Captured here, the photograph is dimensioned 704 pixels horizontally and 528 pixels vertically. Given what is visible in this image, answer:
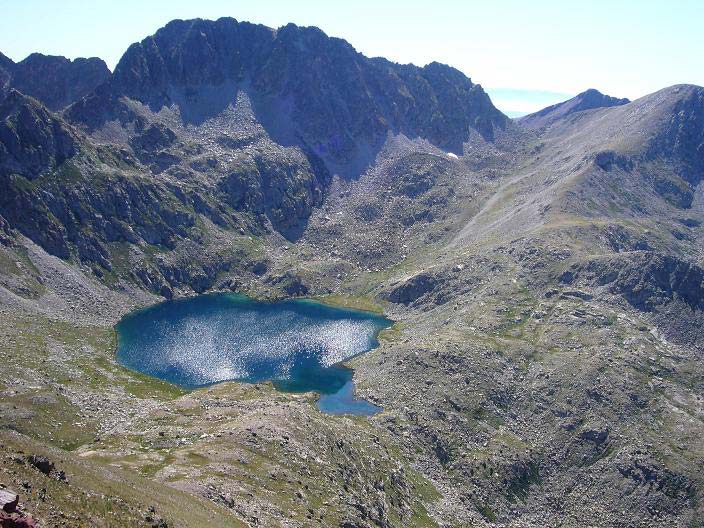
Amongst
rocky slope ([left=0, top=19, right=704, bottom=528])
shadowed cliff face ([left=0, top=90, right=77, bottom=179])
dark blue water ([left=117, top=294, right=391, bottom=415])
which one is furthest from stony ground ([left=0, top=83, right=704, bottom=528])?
shadowed cliff face ([left=0, top=90, right=77, bottom=179])

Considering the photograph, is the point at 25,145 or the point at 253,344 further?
the point at 25,145

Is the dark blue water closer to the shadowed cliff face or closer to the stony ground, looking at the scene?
the stony ground

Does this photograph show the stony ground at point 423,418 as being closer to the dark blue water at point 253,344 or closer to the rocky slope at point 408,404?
the rocky slope at point 408,404

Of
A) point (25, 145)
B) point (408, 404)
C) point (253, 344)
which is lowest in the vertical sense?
point (253, 344)

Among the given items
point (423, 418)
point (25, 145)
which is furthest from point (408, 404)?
point (25, 145)

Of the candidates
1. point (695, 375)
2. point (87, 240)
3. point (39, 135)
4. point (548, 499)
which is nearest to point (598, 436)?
point (548, 499)

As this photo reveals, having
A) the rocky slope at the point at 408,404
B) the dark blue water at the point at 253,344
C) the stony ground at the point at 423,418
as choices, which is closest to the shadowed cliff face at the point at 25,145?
the rocky slope at the point at 408,404

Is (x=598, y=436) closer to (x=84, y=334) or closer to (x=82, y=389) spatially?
(x=82, y=389)

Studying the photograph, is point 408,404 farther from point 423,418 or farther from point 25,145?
point 25,145
